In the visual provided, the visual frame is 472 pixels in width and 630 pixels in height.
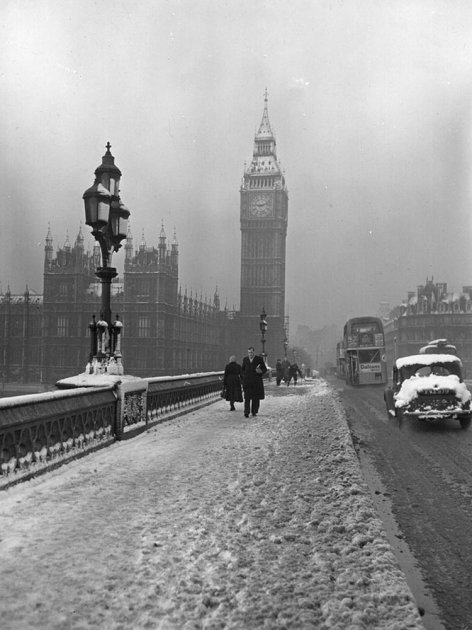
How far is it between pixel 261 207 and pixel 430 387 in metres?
102

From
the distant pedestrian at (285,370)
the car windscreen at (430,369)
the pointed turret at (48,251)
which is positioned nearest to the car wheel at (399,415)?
the car windscreen at (430,369)

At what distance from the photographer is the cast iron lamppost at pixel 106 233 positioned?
404 inches

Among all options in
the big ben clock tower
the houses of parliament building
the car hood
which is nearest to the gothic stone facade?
the big ben clock tower

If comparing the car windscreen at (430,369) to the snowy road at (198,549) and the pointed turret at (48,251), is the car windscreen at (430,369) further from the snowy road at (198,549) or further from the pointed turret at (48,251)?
the pointed turret at (48,251)

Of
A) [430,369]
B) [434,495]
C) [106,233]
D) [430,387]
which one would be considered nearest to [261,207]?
[430,369]

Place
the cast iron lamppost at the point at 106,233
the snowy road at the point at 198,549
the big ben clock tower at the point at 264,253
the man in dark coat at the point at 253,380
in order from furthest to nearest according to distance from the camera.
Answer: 1. the big ben clock tower at the point at 264,253
2. the man in dark coat at the point at 253,380
3. the cast iron lamppost at the point at 106,233
4. the snowy road at the point at 198,549

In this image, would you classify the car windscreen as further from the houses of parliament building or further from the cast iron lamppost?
the houses of parliament building

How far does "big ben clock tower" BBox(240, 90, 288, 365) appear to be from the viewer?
10681 centimetres

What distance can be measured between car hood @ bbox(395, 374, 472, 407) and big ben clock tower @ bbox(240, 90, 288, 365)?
90110mm

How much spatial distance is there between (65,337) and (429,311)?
62911mm

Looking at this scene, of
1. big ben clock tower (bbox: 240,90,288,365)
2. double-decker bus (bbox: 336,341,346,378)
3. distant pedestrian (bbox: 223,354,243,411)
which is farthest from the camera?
big ben clock tower (bbox: 240,90,288,365)

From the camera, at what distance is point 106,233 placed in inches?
440

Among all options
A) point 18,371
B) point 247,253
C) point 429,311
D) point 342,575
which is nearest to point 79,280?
point 18,371

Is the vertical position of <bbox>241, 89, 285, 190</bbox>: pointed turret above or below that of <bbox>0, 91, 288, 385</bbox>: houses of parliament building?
above
